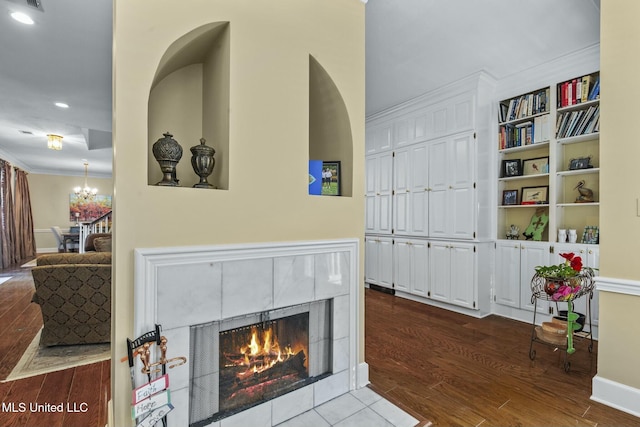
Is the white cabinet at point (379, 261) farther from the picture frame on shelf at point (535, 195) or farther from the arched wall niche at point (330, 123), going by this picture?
the arched wall niche at point (330, 123)

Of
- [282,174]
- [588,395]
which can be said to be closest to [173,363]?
[282,174]

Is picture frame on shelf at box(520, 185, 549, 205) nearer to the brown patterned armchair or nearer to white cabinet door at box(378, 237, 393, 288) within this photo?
white cabinet door at box(378, 237, 393, 288)

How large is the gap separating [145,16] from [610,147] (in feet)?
8.98

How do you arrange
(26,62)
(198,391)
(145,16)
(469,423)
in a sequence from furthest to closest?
(26,62)
(469,423)
(198,391)
(145,16)

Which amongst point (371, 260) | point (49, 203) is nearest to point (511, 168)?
point (371, 260)

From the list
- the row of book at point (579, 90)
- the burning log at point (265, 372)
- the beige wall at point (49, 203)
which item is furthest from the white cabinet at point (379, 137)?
the beige wall at point (49, 203)

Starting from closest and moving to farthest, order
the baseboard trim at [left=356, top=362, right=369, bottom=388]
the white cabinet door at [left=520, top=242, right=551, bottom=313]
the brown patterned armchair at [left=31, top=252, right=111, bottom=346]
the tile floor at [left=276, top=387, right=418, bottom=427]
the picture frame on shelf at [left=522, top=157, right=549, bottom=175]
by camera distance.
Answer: the tile floor at [left=276, top=387, right=418, bottom=427], the baseboard trim at [left=356, top=362, right=369, bottom=388], the brown patterned armchair at [left=31, top=252, right=111, bottom=346], the white cabinet door at [left=520, top=242, right=551, bottom=313], the picture frame on shelf at [left=522, top=157, right=549, bottom=175]

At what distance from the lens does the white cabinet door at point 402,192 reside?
4.33 m

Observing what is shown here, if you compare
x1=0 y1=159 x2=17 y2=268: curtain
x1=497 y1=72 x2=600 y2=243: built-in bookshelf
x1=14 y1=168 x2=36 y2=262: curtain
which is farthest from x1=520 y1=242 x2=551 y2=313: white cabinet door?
x1=14 y1=168 x2=36 y2=262: curtain

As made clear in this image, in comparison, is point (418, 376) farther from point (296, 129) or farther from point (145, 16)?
point (145, 16)

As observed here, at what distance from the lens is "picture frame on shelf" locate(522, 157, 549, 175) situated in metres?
3.41

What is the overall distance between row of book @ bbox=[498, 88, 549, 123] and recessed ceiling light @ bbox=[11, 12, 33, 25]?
454 centimetres

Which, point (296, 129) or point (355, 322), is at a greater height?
point (296, 129)

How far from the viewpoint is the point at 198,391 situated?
Answer: 1568 millimetres
